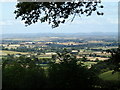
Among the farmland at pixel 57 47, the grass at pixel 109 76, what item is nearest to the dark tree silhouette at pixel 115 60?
the farmland at pixel 57 47

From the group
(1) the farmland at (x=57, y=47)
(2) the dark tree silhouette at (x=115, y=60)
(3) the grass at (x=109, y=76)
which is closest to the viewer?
(2) the dark tree silhouette at (x=115, y=60)

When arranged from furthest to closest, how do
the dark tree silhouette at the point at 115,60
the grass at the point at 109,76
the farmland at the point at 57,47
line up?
the farmland at the point at 57,47, the grass at the point at 109,76, the dark tree silhouette at the point at 115,60

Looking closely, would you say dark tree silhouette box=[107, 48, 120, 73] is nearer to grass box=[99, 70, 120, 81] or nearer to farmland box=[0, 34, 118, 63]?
farmland box=[0, 34, 118, 63]

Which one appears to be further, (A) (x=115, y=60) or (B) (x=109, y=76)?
(B) (x=109, y=76)

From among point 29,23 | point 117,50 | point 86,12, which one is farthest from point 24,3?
point 117,50

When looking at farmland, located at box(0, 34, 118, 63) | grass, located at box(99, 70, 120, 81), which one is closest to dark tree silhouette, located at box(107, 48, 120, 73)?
farmland, located at box(0, 34, 118, 63)

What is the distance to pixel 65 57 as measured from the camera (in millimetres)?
6086

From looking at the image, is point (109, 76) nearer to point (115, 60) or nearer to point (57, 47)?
point (115, 60)

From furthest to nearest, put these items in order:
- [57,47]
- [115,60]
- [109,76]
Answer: [57,47], [109,76], [115,60]

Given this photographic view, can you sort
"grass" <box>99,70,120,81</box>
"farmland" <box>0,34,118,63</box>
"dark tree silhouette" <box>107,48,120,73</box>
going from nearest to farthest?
"dark tree silhouette" <box>107,48,120,73</box> → "grass" <box>99,70,120,81</box> → "farmland" <box>0,34,118,63</box>

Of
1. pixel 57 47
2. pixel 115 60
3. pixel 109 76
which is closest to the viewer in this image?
pixel 115 60

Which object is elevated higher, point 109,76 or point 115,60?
point 115,60

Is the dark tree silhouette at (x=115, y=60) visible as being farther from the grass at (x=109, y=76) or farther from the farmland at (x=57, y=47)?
the grass at (x=109, y=76)

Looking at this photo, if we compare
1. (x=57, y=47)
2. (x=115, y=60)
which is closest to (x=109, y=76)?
(x=115, y=60)
